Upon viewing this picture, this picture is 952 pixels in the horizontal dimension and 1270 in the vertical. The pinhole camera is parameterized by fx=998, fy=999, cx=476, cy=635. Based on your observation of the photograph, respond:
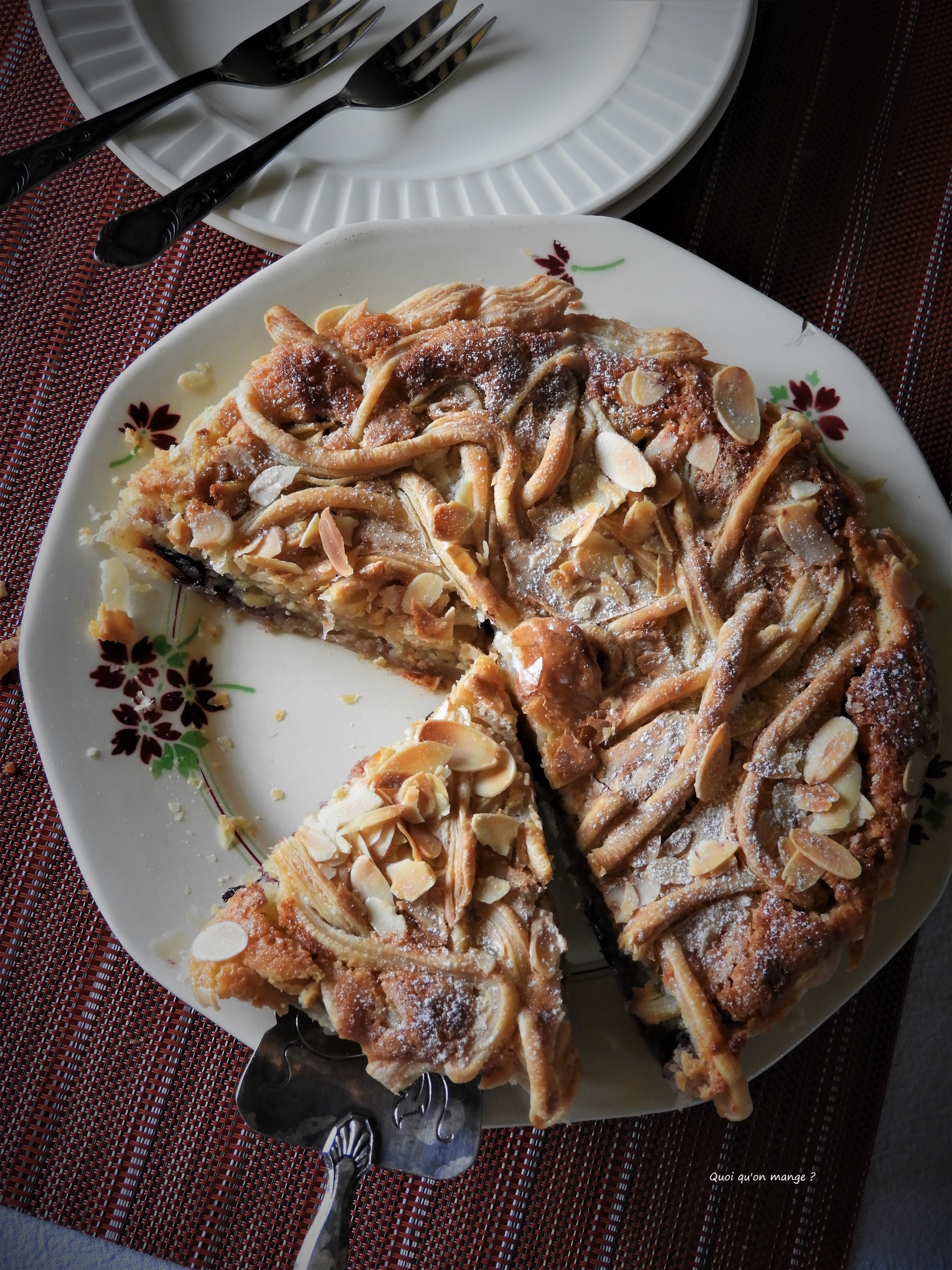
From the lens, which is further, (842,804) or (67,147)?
(67,147)

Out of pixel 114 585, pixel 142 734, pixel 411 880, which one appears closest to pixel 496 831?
pixel 411 880

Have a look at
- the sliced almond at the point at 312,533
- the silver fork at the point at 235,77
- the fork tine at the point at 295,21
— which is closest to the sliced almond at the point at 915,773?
the sliced almond at the point at 312,533

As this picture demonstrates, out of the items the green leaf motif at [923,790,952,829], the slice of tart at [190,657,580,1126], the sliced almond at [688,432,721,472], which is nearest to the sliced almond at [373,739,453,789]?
the slice of tart at [190,657,580,1126]

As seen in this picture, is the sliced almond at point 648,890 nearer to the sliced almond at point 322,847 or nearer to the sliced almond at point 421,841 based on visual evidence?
the sliced almond at point 421,841

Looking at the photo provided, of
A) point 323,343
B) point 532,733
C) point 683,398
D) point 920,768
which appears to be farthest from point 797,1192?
point 323,343

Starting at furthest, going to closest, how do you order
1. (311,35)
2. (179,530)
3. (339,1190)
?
(311,35)
(179,530)
(339,1190)

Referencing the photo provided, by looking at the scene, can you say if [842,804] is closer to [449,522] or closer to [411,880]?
[411,880]
